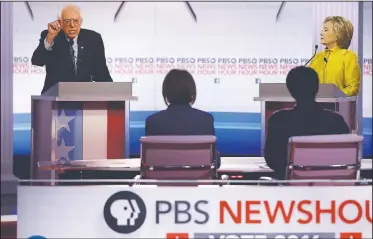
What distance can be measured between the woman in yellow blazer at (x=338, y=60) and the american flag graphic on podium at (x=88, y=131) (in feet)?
6.91

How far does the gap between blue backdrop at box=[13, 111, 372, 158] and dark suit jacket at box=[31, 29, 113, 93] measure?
1341 mm

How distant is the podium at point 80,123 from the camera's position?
14.9 ft

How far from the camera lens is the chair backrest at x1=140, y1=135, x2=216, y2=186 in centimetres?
298

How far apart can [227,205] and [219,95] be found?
5.44m

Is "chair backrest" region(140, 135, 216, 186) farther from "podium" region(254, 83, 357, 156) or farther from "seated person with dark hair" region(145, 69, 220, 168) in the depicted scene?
"podium" region(254, 83, 357, 156)

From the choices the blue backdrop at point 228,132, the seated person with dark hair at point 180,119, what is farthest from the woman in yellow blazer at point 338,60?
the seated person with dark hair at point 180,119

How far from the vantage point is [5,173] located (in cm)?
700

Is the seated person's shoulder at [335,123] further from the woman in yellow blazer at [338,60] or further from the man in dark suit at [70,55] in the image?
the man in dark suit at [70,55]

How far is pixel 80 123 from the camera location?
4609mm

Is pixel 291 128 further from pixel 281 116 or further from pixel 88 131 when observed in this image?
pixel 88 131

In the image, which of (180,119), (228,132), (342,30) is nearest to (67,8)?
(228,132)

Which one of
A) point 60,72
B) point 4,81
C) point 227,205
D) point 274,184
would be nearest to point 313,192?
point 274,184

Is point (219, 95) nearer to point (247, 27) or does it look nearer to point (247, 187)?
point (247, 27)

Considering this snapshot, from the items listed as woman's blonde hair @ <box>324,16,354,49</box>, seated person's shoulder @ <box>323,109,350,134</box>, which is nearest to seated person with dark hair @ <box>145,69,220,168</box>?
seated person's shoulder @ <box>323,109,350,134</box>
